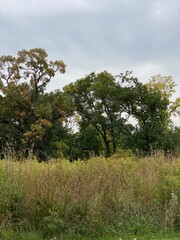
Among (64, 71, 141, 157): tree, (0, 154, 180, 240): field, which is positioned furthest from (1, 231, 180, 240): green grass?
(64, 71, 141, 157): tree

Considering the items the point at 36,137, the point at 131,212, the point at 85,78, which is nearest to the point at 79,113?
the point at 85,78

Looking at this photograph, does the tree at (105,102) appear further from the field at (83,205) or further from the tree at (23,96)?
the field at (83,205)

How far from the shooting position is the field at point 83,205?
6.45m

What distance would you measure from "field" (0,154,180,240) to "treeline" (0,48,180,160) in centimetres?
2352

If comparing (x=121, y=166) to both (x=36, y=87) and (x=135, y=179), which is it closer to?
(x=135, y=179)

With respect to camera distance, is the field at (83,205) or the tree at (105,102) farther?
the tree at (105,102)

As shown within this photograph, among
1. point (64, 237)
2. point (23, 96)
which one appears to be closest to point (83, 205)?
point (64, 237)

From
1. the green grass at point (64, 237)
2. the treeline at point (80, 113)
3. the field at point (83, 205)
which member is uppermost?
the treeline at point (80, 113)

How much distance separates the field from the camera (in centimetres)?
645

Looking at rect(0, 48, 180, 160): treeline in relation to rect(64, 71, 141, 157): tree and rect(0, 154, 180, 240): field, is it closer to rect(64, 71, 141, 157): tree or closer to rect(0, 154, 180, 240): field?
rect(64, 71, 141, 157): tree

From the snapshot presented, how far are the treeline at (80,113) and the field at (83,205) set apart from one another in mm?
23522

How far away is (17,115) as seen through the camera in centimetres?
3494

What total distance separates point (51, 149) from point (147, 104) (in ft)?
38.0

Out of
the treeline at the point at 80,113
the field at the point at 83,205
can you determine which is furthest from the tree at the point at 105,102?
the field at the point at 83,205
